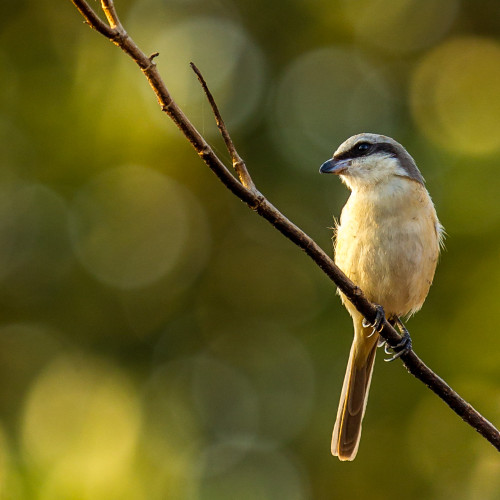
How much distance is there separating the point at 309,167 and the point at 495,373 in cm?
304

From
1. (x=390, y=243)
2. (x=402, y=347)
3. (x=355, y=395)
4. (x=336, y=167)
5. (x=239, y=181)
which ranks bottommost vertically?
(x=355, y=395)

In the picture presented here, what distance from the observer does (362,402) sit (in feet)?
15.8

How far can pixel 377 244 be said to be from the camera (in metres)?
4.42

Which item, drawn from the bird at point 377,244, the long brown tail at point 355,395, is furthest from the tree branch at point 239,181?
the long brown tail at point 355,395

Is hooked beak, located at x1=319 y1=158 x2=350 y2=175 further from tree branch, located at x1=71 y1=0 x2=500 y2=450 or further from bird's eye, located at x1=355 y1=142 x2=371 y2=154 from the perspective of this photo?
tree branch, located at x1=71 y1=0 x2=500 y2=450

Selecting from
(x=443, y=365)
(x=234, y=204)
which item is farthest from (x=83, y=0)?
(x=234, y=204)

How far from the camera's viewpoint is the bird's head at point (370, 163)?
471 cm

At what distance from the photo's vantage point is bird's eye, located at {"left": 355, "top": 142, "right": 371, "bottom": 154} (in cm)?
496

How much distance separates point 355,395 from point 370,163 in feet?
4.66

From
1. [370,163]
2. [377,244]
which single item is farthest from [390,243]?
[370,163]

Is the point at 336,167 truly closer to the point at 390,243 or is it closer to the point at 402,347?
the point at 390,243

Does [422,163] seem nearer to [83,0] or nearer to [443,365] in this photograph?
[443,365]

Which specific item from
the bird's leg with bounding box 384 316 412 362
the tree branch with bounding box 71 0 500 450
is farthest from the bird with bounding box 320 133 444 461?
the tree branch with bounding box 71 0 500 450

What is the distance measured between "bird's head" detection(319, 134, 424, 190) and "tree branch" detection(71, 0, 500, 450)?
5.31 ft
